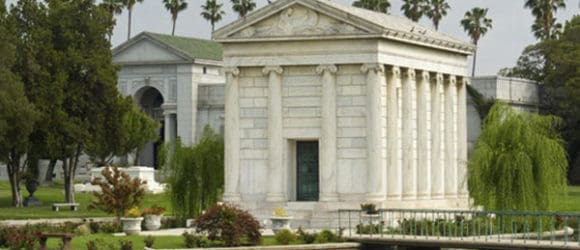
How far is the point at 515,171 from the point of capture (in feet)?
168

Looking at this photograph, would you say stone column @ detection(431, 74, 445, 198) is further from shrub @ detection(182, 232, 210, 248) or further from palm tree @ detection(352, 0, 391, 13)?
palm tree @ detection(352, 0, 391, 13)

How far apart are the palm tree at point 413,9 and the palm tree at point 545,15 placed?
28.6 ft

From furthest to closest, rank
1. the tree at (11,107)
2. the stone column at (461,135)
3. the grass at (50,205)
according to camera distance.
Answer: the grass at (50,205) → the tree at (11,107) → the stone column at (461,135)

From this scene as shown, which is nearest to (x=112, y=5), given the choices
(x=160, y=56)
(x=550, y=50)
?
(x=160, y=56)

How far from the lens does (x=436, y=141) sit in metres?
57.6

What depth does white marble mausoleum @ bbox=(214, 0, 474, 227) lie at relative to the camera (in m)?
52.7

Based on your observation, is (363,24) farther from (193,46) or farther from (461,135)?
(193,46)

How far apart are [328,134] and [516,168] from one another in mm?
6394

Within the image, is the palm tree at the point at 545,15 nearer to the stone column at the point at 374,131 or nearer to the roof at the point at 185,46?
the roof at the point at 185,46

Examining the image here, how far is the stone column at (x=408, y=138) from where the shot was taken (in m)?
55.0

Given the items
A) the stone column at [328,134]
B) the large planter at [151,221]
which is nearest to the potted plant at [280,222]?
the stone column at [328,134]

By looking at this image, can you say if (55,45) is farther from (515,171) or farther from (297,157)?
(515,171)

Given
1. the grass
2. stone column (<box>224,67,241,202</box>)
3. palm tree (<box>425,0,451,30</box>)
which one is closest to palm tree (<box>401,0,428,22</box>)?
palm tree (<box>425,0,451,30</box>)

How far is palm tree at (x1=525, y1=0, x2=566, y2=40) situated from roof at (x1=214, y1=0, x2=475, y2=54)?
201 feet
